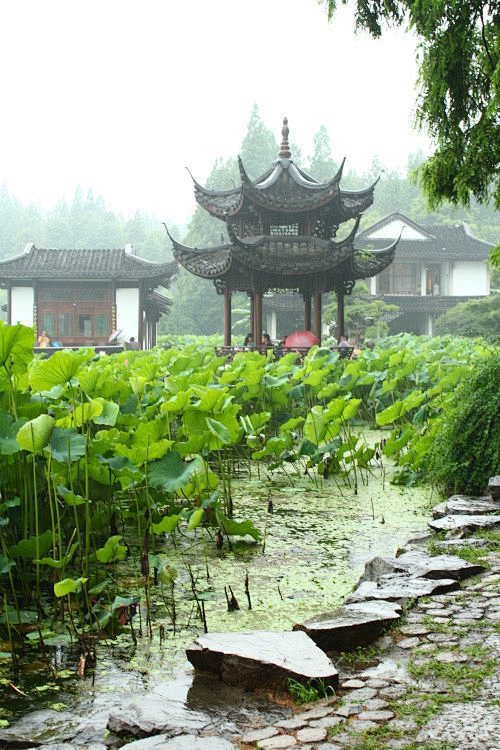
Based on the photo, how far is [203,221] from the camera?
43094 mm

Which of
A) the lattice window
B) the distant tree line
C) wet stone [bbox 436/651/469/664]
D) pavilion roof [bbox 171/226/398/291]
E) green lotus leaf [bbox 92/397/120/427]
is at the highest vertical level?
the distant tree line

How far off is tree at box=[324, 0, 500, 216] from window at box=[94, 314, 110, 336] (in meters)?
17.8

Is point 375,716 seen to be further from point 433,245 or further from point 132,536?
A: point 433,245

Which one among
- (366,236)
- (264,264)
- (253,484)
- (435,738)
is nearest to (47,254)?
(264,264)

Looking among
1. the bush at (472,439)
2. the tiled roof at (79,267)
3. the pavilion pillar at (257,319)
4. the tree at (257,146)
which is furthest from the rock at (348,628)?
the tree at (257,146)

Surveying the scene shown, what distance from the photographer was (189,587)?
3.39m

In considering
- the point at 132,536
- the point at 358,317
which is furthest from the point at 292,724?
the point at 358,317

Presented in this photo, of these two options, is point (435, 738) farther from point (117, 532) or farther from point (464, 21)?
point (464, 21)

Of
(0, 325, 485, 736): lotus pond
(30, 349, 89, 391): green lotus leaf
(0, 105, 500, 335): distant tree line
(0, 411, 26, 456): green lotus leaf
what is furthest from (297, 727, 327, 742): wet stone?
(0, 105, 500, 335): distant tree line

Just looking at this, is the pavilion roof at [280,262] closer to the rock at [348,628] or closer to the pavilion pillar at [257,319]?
the pavilion pillar at [257,319]

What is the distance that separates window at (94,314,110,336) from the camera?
76.4ft

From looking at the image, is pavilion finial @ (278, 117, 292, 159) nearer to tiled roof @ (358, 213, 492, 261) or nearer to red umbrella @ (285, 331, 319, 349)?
red umbrella @ (285, 331, 319, 349)

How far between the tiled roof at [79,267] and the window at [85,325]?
1.33 metres

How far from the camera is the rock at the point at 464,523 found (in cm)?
383
